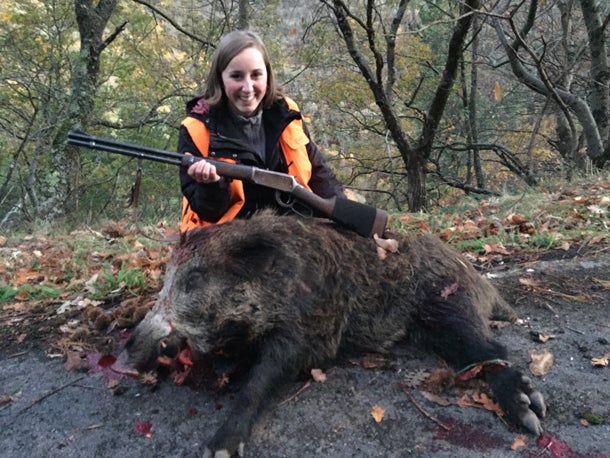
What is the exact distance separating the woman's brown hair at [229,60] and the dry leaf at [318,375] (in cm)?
188

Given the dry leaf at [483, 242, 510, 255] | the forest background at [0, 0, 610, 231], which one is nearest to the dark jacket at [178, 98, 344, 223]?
the dry leaf at [483, 242, 510, 255]

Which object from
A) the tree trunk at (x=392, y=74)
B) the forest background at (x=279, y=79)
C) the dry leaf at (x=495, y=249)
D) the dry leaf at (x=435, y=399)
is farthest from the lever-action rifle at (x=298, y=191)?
the tree trunk at (x=392, y=74)

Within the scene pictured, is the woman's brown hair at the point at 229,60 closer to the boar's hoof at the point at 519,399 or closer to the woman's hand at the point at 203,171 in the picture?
the woman's hand at the point at 203,171

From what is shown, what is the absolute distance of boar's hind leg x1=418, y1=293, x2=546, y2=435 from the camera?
2230 mm

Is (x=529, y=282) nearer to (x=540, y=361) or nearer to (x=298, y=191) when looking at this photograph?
(x=540, y=361)

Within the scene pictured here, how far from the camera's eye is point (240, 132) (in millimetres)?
3393

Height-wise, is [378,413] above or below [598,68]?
below

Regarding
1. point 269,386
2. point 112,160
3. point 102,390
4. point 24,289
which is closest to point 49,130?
point 112,160

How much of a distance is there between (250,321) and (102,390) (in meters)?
0.89

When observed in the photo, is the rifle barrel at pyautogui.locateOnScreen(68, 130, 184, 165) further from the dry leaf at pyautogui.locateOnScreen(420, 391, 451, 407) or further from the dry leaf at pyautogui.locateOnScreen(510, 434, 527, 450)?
the dry leaf at pyautogui.locateOnScreen(510, 434, 527, 450)

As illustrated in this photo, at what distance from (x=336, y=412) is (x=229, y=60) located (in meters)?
2.30

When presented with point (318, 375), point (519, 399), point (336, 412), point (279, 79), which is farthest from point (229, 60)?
point (279, 79)

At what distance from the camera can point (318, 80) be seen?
1332cm

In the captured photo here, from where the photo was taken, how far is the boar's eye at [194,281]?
2.59 metres
